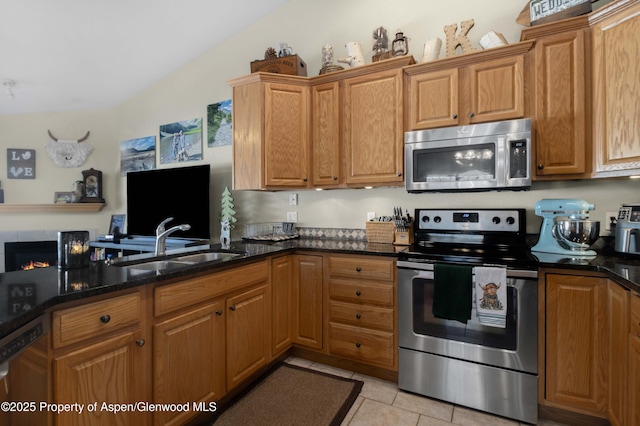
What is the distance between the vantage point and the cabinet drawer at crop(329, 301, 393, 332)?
2160 mm

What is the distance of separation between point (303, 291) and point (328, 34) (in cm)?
247

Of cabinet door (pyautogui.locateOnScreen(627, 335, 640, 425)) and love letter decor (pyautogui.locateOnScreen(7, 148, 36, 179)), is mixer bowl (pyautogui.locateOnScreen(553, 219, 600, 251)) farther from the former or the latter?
love letter decor (pyautogui.locateOnScreen(7, 148, 36, 179))

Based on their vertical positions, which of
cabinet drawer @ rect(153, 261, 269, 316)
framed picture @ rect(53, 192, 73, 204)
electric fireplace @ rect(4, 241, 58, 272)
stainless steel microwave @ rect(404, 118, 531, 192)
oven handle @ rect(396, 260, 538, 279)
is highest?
stainless steel microwave @ rect(404, 118, 531, 192)

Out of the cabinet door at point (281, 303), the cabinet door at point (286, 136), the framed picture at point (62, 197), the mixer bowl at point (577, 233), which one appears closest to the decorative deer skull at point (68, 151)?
the framed picture at point (62, 197)

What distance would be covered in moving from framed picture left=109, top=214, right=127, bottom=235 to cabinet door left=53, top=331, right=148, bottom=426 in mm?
3603

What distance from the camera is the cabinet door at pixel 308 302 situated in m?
2.41

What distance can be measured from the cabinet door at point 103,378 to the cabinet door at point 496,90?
247cm

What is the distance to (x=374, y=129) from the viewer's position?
2543 millimetres

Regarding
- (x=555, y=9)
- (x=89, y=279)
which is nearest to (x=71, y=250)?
(x=89, y=279)

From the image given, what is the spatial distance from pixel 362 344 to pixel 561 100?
211 centimetres

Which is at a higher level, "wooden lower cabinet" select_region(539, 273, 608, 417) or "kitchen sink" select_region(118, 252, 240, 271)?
"kitchen sink" select_region(118, 252, 240, 271)

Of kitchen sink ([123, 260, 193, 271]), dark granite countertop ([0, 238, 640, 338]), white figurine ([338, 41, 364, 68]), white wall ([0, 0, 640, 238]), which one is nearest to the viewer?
dark granite countertop ([0, 238, 640, 338])

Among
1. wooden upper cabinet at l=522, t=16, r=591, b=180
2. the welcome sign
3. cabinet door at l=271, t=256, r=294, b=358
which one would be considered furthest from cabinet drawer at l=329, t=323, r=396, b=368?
the welcome sign

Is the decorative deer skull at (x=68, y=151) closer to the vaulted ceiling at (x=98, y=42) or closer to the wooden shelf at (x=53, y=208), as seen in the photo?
the vaulted ceiling at (x=98, y=42)
